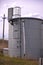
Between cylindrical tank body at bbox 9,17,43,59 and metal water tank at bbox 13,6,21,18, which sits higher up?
metal water tank at bbox 13,6,21,18

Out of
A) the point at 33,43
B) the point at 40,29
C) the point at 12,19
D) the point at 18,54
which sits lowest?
the point at 18,54

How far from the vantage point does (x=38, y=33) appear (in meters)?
17.6

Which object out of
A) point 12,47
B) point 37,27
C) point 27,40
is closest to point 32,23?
point 37,27

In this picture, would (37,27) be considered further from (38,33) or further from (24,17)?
(24,17)

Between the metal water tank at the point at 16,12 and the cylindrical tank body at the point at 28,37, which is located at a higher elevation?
the metal water tank at the point at 16,12

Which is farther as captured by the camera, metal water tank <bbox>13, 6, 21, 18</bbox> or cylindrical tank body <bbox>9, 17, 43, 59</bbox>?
metal water tank <bbox>13, 6, 21, 18</bbox>

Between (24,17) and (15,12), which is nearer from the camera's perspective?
(24,17)

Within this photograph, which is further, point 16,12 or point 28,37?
point 16,12

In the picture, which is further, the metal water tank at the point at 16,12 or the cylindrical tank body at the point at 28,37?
the metal water tank at the point at 16,12

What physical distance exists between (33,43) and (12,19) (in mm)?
3454

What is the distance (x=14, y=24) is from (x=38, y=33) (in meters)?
2.73

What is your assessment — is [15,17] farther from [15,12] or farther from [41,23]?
[41,23]

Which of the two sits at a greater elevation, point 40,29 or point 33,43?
point 40,29

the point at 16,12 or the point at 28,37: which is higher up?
the point at 16,12
